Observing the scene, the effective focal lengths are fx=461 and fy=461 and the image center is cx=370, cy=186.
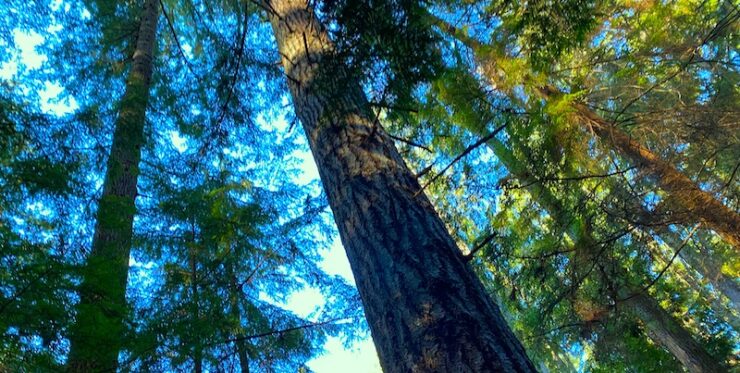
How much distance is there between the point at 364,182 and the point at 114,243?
152 inches

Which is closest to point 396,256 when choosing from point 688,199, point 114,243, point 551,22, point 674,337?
point 551,22

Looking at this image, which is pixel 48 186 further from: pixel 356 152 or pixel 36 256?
pixel 356 152

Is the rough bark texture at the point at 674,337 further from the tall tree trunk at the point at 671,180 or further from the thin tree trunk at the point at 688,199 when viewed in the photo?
the thin tree trunk at the point at 688,199

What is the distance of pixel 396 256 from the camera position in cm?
229

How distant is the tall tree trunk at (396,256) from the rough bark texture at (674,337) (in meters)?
5.94

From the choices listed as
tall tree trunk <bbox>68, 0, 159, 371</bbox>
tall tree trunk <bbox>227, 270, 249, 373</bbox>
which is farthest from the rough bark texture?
tall tree trunk <bbox>68, 0, 159, 371</bbox>

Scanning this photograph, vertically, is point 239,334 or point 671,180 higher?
point 239,334

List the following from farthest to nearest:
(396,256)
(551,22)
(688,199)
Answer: (688,199)
(551,22)
(396,256)

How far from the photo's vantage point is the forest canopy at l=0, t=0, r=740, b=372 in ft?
8.72

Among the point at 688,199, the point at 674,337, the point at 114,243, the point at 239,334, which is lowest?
the point at 674,337

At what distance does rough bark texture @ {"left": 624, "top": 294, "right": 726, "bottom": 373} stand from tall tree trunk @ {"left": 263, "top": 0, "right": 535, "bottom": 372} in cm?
594

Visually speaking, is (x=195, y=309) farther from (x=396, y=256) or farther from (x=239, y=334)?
(x=396, y=256)

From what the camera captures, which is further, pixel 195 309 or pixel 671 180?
pixel 195 309

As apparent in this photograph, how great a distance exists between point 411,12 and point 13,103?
4382mm
